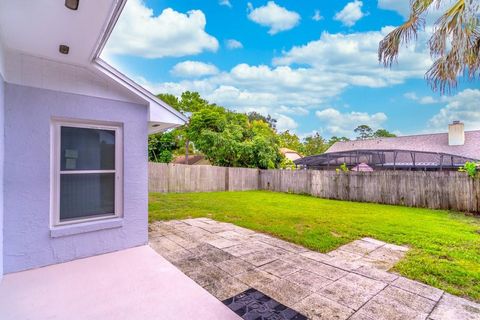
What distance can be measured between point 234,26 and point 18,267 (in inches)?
544

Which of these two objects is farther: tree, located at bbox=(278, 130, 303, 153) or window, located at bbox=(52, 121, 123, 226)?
tree, located at bbox=(278, 130, 303, 153)

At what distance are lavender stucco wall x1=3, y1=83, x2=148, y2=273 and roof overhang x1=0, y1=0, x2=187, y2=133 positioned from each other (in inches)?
17.7

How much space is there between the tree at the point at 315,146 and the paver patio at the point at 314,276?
33625mm

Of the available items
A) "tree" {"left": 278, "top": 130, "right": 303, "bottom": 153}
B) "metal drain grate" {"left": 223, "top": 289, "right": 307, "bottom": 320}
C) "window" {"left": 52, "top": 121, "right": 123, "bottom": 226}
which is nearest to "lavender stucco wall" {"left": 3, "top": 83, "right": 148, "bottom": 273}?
Result: "window" {"left": 52, "top": 121, "right": 123, "bottom": 226}

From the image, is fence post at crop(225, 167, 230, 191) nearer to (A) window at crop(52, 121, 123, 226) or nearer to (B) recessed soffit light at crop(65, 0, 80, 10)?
(A) window at crop(52, 121, 123, 226)

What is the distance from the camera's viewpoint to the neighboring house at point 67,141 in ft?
8.49

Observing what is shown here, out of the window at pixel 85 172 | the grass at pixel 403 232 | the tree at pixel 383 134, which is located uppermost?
the tree at pixel 383 134

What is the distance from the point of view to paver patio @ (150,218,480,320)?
231 cm

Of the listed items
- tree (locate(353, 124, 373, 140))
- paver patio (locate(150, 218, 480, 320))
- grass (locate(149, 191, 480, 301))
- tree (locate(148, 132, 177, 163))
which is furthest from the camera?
tree (locate(353, 124, 373, 140))

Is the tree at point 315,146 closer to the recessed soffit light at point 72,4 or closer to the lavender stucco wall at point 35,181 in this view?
the lavender stucco wall at point 35,181

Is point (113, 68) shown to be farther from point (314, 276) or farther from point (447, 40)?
point (447, 40)

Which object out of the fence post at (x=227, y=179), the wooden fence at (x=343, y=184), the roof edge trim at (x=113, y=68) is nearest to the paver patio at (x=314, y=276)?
the roof edge trim at (x=113, y=68)

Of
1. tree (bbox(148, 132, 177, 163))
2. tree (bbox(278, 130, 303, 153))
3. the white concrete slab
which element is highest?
tree (bbox(278, 130, 303, 153))

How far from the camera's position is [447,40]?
450 cm
